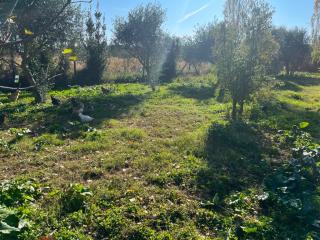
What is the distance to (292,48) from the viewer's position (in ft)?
119

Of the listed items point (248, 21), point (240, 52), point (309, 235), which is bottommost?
point (309, 235)

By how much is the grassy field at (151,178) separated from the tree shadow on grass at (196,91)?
5907mm

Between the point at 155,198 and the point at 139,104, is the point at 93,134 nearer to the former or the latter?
the point at 155,198

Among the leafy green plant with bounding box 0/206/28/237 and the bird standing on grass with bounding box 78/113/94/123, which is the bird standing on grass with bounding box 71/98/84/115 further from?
the leafy green plant with bounding box 0/206/28/237

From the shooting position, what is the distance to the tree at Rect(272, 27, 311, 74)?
117 ft

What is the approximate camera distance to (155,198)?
6207mm

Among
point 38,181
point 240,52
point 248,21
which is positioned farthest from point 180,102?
point 38,181

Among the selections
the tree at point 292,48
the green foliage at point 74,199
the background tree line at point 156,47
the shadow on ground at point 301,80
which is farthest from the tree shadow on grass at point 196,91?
the tree at point 292,48

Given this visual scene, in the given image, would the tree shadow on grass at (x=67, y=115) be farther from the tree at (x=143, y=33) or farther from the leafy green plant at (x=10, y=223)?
the tree at (x=143, y=33)

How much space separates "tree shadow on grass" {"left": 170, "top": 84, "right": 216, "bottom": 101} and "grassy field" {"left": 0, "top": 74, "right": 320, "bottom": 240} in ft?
19.4

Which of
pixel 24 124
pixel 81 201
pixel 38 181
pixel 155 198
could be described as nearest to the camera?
pixel 81 201

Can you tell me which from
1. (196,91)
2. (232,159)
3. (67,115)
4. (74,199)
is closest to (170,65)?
(196,91)

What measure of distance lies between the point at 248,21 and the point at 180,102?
22.2ft

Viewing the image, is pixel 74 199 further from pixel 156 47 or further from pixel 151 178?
pixel 156 47
